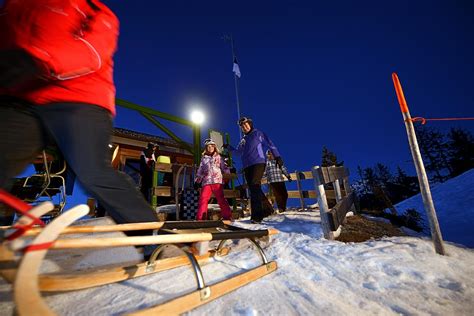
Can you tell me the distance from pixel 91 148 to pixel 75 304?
1015mm

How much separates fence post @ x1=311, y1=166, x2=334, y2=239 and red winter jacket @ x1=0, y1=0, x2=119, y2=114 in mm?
2884

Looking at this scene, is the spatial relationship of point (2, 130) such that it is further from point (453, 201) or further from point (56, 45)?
point (453, 201)

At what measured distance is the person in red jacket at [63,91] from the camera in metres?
1.20

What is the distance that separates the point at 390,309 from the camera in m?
1.28

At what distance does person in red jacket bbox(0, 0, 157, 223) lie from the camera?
47.4 inches

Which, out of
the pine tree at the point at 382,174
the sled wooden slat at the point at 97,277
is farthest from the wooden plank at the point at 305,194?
the pine tree at the point at 382,174

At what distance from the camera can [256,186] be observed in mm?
4348

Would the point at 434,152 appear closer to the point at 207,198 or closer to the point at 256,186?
the point at 256,186

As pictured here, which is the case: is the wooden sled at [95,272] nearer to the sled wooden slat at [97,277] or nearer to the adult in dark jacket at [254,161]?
the sled wooden slat at [97,277]

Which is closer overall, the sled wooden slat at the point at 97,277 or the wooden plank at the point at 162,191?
the sled wooden slat at the point at 97,277

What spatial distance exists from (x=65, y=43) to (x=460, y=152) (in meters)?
46.9

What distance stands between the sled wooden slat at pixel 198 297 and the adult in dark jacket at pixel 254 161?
260 centimetres

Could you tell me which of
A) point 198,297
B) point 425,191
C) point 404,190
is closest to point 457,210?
point 425,191

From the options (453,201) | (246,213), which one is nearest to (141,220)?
(246,213)
